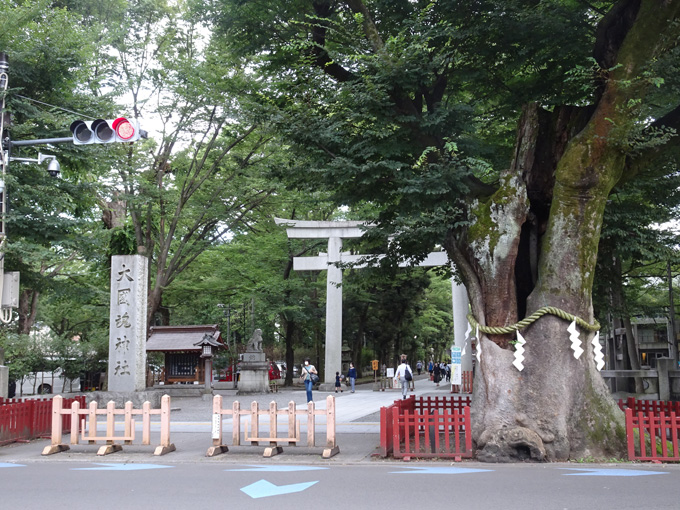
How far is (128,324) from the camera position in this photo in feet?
64.1

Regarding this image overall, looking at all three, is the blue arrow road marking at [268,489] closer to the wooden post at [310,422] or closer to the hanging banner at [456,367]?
the wooden post at [310,422]

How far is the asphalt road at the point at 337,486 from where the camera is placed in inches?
284

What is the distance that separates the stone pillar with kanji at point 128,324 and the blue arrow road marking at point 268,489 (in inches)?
462

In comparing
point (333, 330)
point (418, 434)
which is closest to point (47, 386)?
point (333, 330)

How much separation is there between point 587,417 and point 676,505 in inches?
138

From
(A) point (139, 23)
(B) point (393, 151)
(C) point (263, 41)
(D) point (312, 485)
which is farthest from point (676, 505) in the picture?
(A) point (139, 23)

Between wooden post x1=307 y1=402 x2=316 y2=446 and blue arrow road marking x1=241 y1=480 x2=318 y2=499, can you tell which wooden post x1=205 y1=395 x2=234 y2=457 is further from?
blue arrow road marking x1=241 y1=480 x2=318 y2=499

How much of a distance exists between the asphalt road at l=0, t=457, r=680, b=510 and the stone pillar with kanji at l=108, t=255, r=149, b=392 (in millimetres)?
8502

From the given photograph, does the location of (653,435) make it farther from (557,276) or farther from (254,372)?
(254,372)

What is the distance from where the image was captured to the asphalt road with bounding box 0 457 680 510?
7.22m

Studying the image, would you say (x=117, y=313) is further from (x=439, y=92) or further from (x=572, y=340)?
(x=572, y=340)

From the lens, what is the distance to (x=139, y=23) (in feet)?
91.0

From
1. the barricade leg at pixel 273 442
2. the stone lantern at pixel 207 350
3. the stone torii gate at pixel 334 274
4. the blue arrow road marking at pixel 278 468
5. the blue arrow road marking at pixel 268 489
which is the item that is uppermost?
the stone torii gate at pixel 334 274

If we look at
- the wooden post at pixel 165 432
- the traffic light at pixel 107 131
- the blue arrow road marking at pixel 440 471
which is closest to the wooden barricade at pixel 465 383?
the wooden post at pixel 165 432
